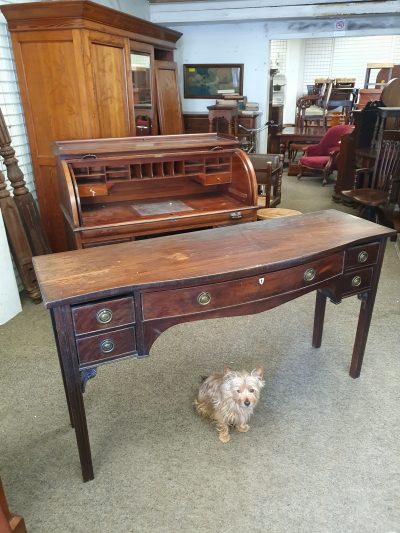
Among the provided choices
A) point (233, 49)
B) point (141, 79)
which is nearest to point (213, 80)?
point (233, 49)

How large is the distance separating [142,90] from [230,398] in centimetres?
330

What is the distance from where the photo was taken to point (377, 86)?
912cm

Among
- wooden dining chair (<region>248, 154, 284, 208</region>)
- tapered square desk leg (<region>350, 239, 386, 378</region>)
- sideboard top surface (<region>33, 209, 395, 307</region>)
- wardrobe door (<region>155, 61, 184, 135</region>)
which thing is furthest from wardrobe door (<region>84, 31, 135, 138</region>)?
tapered square desk leg (<region>350, 239, 386, 378</region>)

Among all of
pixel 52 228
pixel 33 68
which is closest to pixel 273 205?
pixel 52 228

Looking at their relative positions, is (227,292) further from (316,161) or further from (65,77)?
(316,161)

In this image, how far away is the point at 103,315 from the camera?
1376 millimetres

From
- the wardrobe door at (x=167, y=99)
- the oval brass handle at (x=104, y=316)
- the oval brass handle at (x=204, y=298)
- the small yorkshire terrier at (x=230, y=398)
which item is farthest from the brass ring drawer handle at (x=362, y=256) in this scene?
the wardrobe door at (x=167, y=99)

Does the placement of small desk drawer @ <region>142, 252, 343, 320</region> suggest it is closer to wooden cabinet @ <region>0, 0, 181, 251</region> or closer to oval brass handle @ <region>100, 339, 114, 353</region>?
oval brass handle @ <region>100, 339, 114, 353</region>

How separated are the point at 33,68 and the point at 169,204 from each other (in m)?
1.50

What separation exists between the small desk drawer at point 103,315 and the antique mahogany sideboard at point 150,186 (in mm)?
1128

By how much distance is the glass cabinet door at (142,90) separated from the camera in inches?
150

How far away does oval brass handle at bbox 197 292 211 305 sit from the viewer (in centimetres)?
147

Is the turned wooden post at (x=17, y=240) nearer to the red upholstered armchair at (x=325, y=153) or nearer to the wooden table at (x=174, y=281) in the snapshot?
the wooden table at (x=174, y=281)

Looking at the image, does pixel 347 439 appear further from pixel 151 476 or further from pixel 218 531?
pixel 151 476
